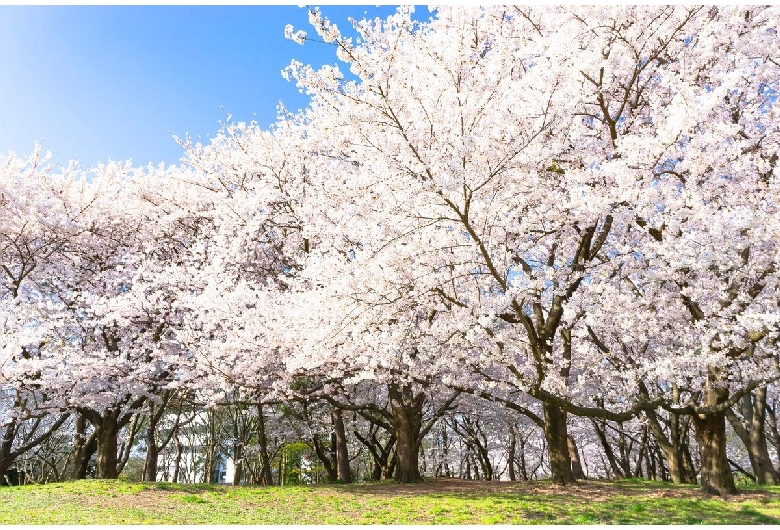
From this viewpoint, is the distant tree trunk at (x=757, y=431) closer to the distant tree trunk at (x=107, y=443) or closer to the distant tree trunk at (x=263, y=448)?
the distant tree trunk at (x=263, y=448)

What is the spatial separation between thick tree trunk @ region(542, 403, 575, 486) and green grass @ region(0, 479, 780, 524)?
349 millimetres

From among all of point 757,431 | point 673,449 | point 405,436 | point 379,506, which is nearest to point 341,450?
point 405,436

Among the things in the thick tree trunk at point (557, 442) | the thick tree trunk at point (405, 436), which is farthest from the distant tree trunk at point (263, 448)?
the thick tree trunk at point (557, 442)

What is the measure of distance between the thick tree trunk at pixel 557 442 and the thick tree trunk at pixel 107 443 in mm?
13040

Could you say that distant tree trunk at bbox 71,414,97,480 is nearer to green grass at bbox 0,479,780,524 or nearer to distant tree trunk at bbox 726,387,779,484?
green grass at bbox 0,479,780,524

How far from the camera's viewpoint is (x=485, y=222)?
7.77 metres

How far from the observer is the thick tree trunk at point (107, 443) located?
643 inches

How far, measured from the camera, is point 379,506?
411 inches

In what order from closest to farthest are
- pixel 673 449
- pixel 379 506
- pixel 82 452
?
pixel 379 506 → pixel 673 449 → pixel 82 452

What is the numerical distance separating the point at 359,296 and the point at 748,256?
6984mm

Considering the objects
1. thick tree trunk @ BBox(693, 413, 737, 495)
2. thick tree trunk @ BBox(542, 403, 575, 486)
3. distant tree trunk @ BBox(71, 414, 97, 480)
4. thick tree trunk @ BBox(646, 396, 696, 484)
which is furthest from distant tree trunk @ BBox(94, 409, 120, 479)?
thick tree trunk @ BBox(646, 396, 696, 484)

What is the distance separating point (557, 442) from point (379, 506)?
458cm

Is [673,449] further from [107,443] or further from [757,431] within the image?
[107,443]

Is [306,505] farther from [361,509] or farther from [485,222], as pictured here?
[485,222]
